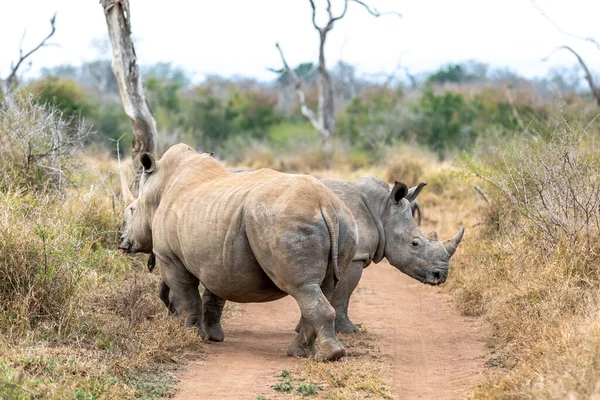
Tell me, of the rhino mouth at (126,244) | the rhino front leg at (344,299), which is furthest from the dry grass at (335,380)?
the rhino mouth at (126,244)

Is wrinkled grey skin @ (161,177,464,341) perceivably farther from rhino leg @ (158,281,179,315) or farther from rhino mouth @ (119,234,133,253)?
rhino mouth @ (119,234,133,253)

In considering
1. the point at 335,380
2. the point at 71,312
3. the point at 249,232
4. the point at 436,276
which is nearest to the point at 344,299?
the point at 436,276

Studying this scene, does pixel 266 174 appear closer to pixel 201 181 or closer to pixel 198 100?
pixel 201 181

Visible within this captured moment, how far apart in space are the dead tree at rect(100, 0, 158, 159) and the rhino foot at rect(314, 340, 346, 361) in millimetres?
6363

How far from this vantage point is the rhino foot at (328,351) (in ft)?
25.2

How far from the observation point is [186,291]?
8.91 metres

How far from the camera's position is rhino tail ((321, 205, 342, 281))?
780 centimetres

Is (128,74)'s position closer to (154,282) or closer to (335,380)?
(154,282)

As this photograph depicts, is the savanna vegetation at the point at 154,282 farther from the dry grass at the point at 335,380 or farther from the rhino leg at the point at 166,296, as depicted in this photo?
the rhino leg at the point at 166,296

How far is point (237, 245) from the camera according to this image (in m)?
8.01

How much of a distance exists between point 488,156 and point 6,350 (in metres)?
11.9

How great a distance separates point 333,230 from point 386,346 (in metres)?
1.80

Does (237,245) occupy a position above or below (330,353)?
above

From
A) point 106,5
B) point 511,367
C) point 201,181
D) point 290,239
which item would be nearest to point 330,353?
point 290,239
